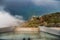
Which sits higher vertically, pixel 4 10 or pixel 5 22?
pixel 4 10

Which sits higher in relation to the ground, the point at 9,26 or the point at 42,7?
the point at 42,7

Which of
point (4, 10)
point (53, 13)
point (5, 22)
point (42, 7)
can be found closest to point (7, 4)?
point (4, 10)

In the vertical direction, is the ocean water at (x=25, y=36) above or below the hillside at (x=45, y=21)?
below

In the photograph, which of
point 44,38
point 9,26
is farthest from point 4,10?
point 44,38

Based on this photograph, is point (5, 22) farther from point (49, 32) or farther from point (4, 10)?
point (49, 32)

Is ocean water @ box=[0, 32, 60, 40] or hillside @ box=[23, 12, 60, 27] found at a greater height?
hillside @ box=[23, 12, 60, 27]

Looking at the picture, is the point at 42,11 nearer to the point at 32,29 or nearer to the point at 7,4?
the point at 32,29

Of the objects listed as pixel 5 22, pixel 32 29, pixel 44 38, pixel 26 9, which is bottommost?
pixel 44 38

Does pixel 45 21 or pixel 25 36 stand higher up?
pixel 45 21
